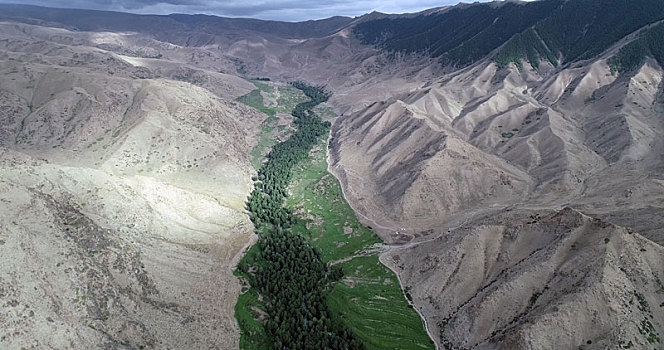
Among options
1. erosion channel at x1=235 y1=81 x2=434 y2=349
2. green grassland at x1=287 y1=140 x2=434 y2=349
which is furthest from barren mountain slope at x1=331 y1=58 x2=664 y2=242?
erosion channel at x1=235 y1=81 x2=434 y2=349

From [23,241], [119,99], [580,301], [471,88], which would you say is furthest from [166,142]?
[471,88]

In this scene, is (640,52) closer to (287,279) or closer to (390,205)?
(390,205)

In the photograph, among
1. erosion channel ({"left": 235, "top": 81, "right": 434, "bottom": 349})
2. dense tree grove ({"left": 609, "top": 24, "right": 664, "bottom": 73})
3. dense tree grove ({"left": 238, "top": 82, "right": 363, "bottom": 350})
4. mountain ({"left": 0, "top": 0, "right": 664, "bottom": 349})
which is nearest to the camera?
mountain ({"left": 0, "top": 0, "right": 664, "bottom": 349})

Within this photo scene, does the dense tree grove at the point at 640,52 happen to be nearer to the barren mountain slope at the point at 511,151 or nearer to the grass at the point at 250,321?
the barren mountain slope at the point at 511,151

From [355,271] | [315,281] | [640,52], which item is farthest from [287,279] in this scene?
[640,52]

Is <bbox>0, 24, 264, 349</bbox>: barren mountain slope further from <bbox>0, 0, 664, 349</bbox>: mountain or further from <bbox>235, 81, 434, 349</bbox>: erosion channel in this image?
<bbox>235, 81, 434, 349</bbox>: erosion channel
